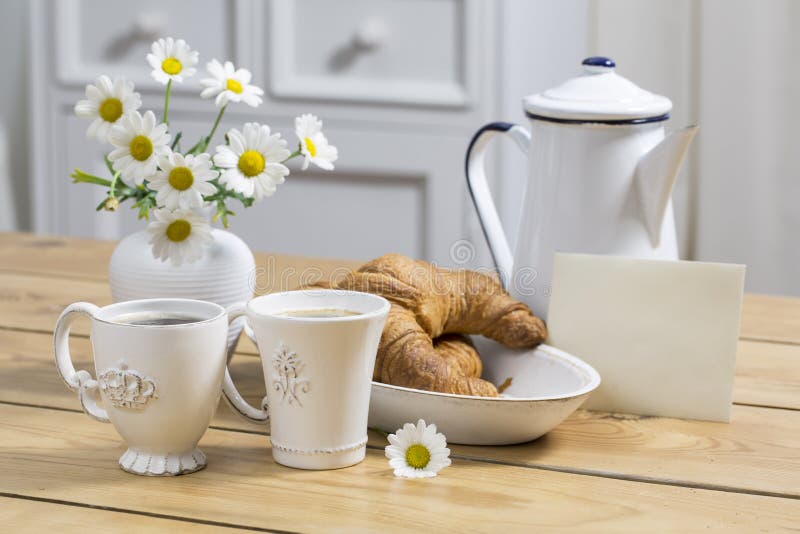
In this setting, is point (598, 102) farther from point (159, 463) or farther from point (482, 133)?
point (159, 463)

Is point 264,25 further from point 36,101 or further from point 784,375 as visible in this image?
point 784,375

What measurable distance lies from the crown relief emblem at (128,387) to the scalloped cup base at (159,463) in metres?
0.05

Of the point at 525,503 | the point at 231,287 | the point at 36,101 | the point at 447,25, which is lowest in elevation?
the point at 525,503

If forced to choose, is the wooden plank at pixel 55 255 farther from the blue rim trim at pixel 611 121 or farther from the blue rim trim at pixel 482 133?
the blue rim trim at pixel 611 121

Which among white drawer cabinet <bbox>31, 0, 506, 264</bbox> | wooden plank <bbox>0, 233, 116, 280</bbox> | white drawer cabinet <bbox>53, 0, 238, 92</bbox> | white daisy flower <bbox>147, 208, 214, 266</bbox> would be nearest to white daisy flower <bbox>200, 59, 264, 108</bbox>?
white daisy flower <bbox>147, 208, 214, 266</bbox>

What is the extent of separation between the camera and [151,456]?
72 centimetres

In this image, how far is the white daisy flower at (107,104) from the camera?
864 millimetres

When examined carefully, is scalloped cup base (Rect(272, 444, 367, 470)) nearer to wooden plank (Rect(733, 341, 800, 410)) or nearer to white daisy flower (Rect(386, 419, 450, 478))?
white daisy flower (Rect(386, 419, 450, 478))

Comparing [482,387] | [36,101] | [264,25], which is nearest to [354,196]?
[264,25]

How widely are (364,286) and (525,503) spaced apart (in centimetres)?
26

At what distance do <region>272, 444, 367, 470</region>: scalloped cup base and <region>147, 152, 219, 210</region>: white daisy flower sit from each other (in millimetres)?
222

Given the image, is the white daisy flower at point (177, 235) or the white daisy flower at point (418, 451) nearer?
the white daisy flower at point (418, 451)

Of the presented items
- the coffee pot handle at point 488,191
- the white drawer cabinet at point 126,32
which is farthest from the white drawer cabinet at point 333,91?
the coffee pot handle at point 488,191

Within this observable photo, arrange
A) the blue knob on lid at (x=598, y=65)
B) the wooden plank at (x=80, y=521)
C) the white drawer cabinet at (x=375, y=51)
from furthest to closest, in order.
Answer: the white drawer cabinet at (x=375, y=51), the blue knob on lid at (x=598, y=65), the wooden plank at (x=80, y=521)
